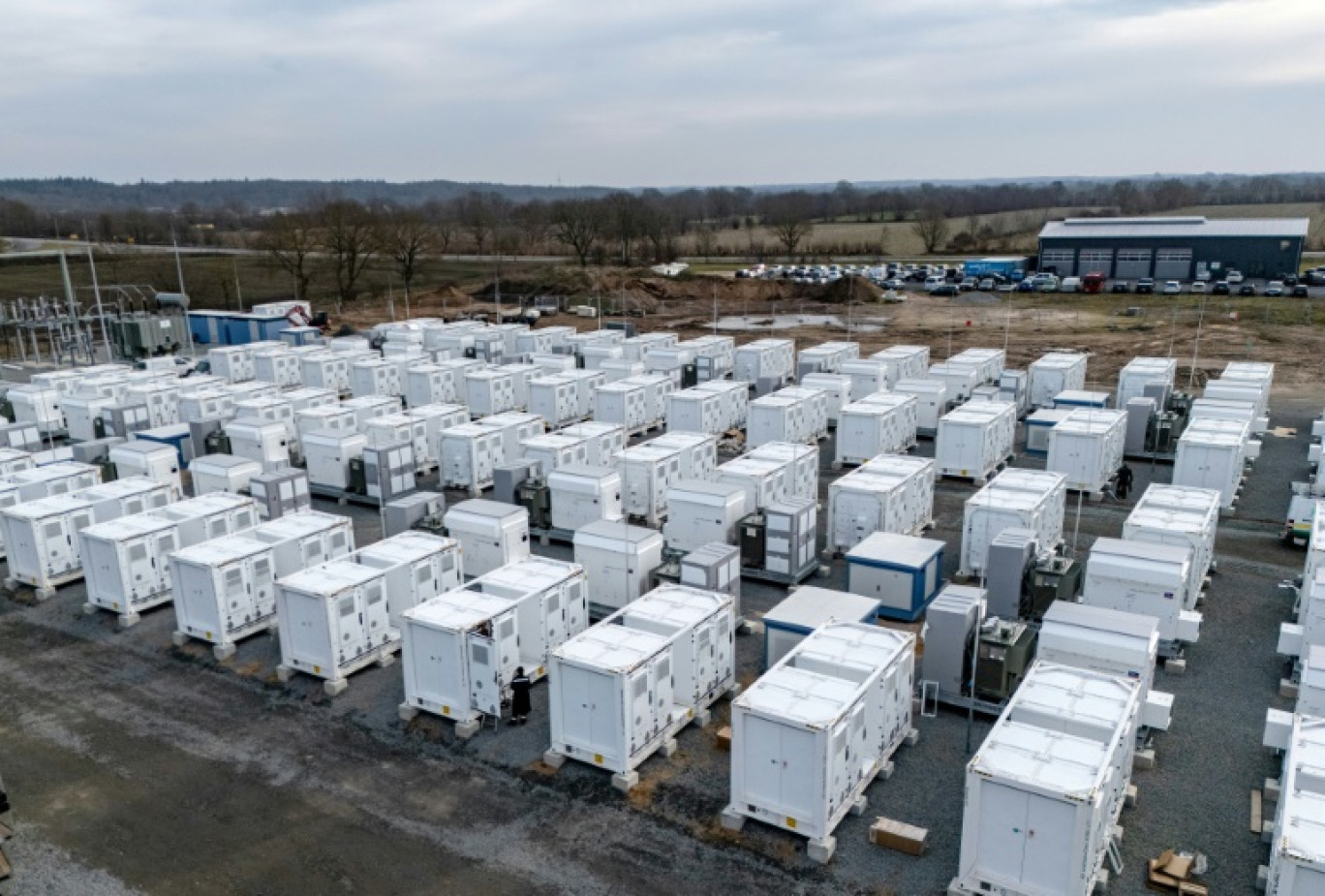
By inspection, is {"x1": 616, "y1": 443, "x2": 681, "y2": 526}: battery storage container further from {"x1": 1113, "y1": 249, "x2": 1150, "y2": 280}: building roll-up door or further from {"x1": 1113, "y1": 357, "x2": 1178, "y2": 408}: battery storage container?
{"x1": 1113, "y1": 249, "x2": 1150, "y2": 280}: building roll-up door

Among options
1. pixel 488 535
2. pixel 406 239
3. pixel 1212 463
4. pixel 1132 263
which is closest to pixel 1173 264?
pixel 1132 263

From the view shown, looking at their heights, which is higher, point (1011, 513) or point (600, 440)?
point (600, 440)

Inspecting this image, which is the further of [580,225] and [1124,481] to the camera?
[580,225]

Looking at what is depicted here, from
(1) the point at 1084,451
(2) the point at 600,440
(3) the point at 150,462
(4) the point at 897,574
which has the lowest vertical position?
(4) the point at 897,574

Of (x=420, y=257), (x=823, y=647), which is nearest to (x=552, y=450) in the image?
(x=823, y=647)

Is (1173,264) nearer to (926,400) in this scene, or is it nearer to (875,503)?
(926,400)

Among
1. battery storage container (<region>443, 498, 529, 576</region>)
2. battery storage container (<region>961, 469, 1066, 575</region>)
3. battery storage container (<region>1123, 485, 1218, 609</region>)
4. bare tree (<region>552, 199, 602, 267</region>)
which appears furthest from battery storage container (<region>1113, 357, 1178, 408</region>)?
bare tree (<region>552, 199, 602, 267</region>)
